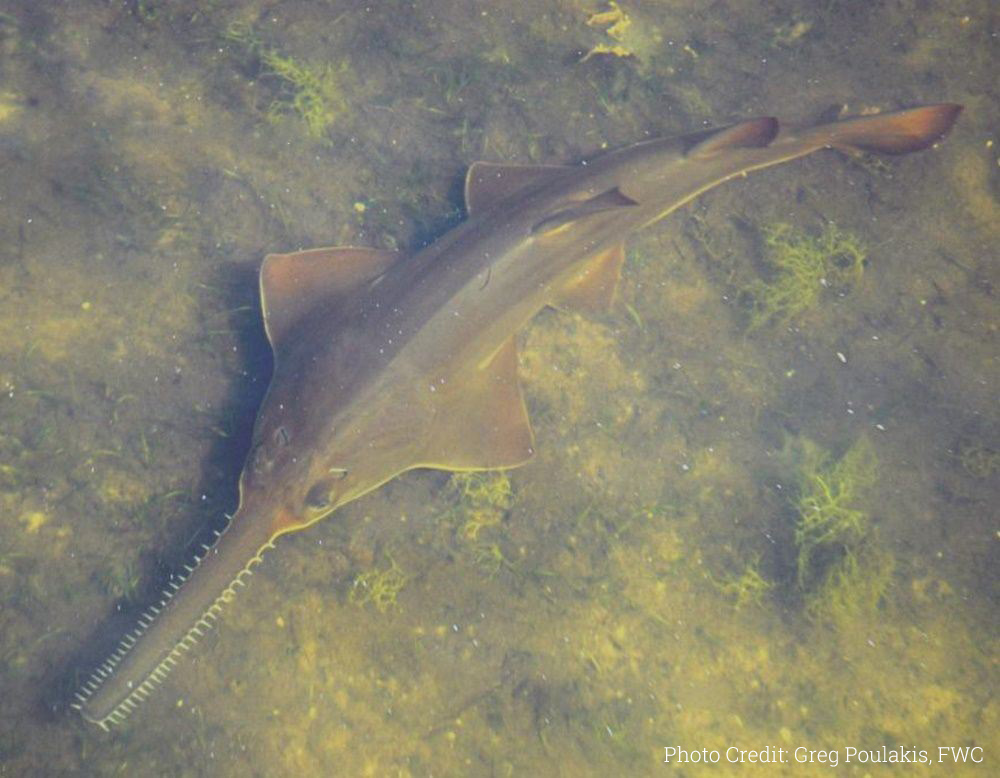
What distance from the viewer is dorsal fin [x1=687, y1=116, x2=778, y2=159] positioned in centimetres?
607

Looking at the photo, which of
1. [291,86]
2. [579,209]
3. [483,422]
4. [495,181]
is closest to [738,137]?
[579,209]

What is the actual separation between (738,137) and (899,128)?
6.56ft

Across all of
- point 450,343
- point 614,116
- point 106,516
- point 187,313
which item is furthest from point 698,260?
point 106,516

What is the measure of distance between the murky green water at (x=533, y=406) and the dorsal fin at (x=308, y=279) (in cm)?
44

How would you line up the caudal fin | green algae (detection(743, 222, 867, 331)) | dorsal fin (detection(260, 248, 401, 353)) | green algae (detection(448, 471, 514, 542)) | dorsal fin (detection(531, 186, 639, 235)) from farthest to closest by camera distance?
green algae (detection(743, 222, 867, 331)) → the caudal fin → green algae (detection(448, 471, 514, 542)) → dorsal fin (detection(531, 186, 639, 235)) → dorsal fin (detection(260, 248, 401, 353))

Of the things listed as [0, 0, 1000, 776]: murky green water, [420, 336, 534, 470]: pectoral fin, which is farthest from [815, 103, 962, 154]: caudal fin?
[420, 336, 534, 470]: pectoral fin

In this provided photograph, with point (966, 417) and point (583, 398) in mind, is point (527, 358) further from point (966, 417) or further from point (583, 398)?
point (966, 417)

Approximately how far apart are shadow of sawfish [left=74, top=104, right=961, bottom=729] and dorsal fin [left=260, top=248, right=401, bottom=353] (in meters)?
0.01

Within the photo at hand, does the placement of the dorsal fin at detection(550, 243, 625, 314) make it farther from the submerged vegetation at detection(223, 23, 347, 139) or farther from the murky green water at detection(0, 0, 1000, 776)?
the submerged vegetation at detection(223, 23, 347, 139)

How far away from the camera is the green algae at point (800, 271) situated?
23.1 ft

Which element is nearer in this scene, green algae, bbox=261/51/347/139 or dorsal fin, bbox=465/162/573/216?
dorsal fin, bbox=465/162/573/216

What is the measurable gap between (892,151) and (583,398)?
4095 mm

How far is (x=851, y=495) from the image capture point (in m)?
6.54

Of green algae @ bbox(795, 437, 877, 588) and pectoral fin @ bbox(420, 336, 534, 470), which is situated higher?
pectoral fin @ bbox(420, 336, 534, 470)
